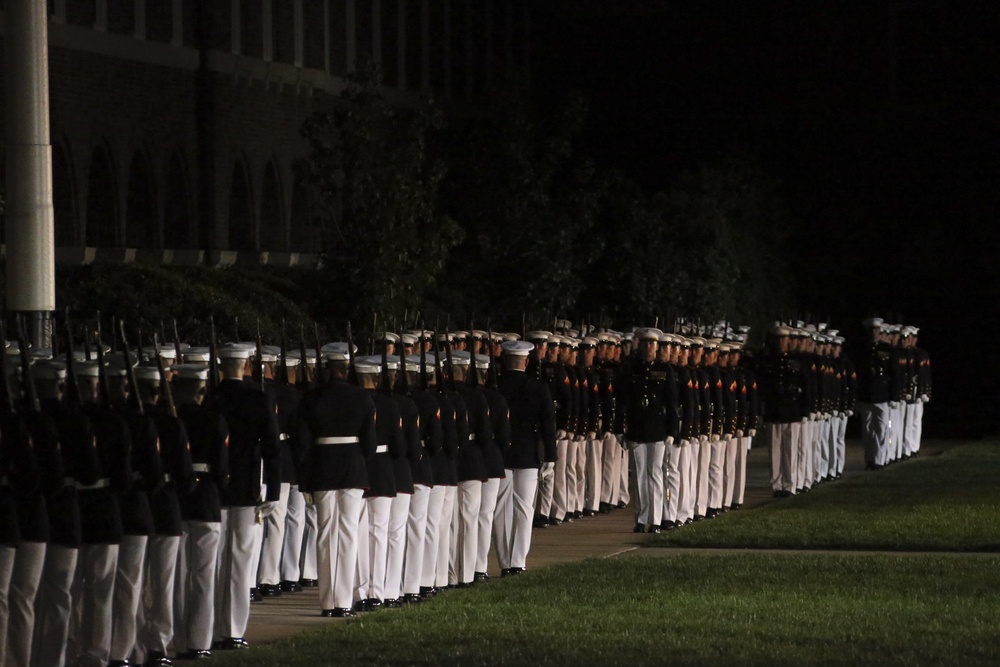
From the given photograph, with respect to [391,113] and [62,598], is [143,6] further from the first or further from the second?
[62,598]

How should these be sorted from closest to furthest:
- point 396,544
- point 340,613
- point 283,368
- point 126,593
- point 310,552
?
point 126,593
point 340,613
point 396,544
point 283,368
point 310,552

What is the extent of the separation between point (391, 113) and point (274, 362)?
1262 centimetres

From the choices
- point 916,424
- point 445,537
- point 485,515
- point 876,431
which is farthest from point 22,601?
point 916,424

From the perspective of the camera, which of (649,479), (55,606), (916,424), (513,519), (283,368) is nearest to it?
(55,606)

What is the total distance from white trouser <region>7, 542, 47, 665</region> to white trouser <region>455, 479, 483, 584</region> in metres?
5.33

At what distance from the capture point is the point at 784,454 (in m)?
26.8

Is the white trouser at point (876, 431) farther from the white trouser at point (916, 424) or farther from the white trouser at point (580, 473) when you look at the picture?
the white trouser at point (580, 473)

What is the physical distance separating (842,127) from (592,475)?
91.1 ft

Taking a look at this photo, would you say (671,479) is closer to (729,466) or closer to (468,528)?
(729,466)

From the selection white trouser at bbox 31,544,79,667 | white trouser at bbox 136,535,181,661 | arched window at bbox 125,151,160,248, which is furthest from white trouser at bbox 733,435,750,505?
white trouser at bbox 31,544,79,667

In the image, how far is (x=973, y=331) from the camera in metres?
48.6

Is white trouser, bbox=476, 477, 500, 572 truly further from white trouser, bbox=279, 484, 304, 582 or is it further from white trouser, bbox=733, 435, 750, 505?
white trouser, bbox=733, 435, 750, 505

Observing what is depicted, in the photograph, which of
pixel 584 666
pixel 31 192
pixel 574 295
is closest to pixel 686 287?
pixel 574 295

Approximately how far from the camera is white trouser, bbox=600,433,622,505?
80.9 ft
